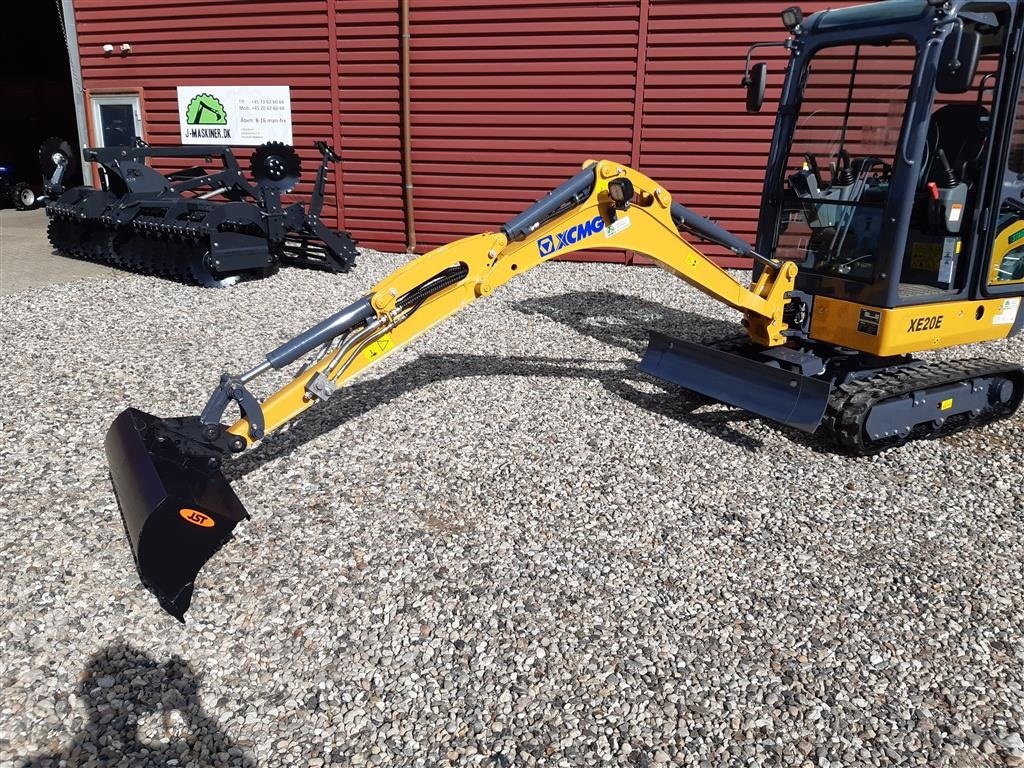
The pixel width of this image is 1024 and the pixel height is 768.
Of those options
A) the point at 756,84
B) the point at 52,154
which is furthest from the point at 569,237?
the point at 52,154

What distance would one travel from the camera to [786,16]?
493 centimetres

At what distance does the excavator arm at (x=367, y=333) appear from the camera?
306 centimetres

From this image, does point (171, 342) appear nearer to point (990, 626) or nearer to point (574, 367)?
point (574, 367)

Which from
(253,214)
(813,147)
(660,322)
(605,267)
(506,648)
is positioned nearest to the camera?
(506,648)

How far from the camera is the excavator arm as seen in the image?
3059 millimetres

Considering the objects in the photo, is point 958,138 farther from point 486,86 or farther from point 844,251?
point 486,86

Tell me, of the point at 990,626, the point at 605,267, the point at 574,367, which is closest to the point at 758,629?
the point at 990,626

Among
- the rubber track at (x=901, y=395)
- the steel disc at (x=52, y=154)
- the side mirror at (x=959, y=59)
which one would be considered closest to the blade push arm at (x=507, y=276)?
the rubber track at (x=901, y=395)

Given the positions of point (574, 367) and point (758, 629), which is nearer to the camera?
point (758, 629)

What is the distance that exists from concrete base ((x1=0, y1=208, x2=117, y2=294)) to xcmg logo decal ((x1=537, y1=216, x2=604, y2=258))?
7.24m

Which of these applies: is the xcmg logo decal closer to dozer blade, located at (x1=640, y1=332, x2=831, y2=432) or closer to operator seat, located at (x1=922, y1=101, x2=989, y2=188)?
dozer blade, located at (x1=640, y1=332, x2=831, y2=432)

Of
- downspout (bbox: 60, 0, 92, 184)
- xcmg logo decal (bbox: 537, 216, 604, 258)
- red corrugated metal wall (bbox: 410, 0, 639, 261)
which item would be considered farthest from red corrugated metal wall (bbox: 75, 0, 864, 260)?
xcmg logo decal (bbox: 537, 216, 604, 258)

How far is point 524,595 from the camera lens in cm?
341

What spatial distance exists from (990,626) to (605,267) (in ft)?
26.0
